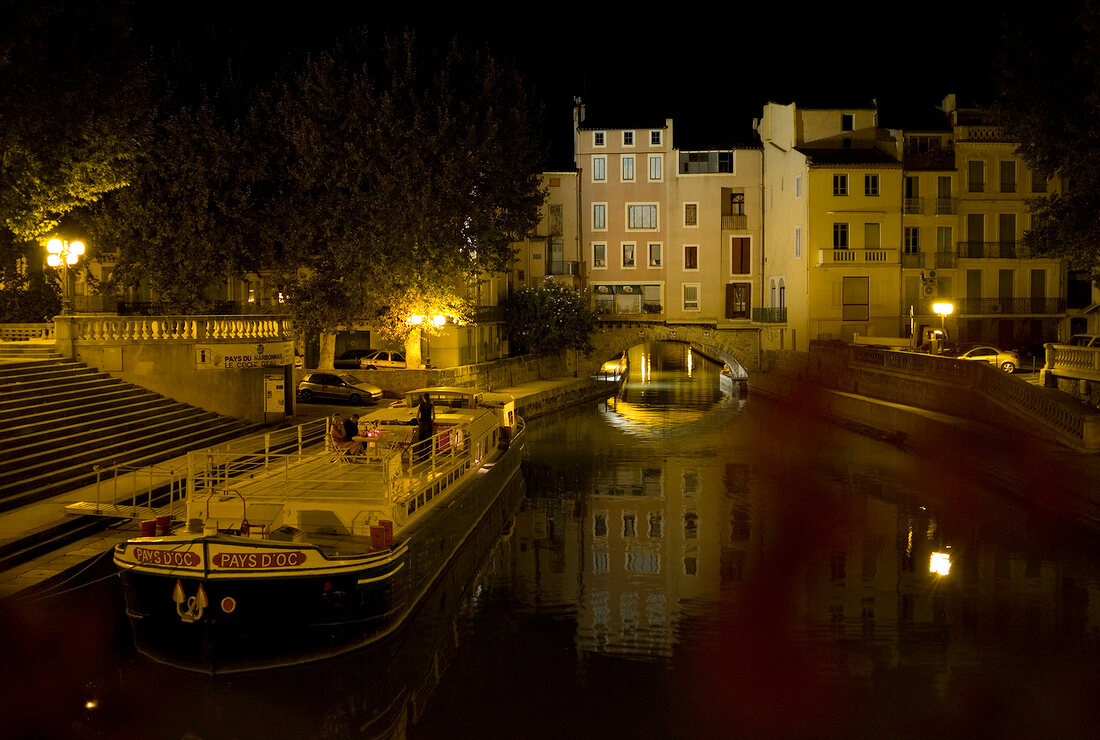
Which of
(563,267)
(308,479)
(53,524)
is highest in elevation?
(563,267)

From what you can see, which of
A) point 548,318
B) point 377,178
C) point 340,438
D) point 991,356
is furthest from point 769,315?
point 340,438

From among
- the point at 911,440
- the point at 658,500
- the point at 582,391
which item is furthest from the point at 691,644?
the point at 582,391

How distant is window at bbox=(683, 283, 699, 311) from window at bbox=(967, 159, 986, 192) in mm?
15990

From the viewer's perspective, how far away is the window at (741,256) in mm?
59188

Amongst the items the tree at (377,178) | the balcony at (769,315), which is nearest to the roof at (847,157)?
the balcony at (769,315)

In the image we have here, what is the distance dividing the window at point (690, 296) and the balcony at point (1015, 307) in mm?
14815

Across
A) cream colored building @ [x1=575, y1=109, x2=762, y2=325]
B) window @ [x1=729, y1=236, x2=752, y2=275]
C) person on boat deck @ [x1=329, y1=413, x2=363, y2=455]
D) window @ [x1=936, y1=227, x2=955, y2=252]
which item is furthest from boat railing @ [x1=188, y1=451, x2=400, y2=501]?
window @ [x1=729, y1=236, x2=752, y2=275]

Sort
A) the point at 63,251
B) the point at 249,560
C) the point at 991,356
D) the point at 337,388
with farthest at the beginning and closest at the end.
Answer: the point at 991,356 → the point at 337,388 → the point at 63,251 → the point at 249,560

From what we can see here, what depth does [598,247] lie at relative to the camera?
59.8 metres

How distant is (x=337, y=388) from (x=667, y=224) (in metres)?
28.5

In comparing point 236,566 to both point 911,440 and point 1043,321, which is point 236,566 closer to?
point 911,440

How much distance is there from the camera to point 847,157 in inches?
2008

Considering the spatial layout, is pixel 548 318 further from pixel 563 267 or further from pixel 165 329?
pixel 165 329

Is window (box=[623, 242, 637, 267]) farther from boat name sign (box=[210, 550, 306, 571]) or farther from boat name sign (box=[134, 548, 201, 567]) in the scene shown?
boat name sign (box=[134, 548, 201, 567])
